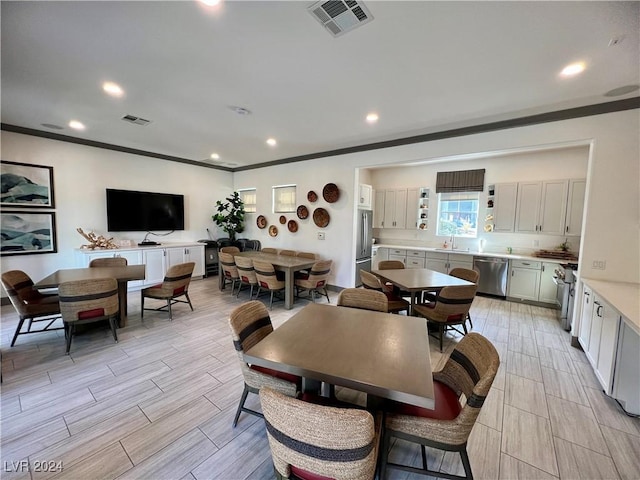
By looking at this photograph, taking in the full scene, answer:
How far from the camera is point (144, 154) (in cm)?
582

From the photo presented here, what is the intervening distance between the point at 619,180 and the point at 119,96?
5992mm

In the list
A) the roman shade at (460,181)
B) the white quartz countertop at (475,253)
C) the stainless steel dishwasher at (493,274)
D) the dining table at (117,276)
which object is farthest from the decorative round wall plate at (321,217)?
the dining table at (117,276)

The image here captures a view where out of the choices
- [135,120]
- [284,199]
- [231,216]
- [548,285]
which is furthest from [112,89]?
[548,285]

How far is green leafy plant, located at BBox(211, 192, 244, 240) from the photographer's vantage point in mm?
6918

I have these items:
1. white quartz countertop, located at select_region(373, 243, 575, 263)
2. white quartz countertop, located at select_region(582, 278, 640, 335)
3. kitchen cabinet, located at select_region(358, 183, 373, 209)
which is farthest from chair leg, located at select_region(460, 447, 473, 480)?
white quartz countertop, located at select_region(373, 243, 575, 263)

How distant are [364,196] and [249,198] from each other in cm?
355

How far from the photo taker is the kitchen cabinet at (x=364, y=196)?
5.37 m

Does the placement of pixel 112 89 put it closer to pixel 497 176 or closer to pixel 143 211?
pixel 143 211

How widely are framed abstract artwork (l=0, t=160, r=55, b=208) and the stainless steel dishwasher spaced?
811 cm

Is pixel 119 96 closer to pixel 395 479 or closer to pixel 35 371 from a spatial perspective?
pixel 35 371

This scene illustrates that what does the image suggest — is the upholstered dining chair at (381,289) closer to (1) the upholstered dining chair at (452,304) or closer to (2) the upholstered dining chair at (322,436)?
(1) the upholstered dining chair at (452,304)

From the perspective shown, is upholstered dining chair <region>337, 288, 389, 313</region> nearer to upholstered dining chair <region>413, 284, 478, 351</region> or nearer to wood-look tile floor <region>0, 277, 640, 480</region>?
wood-look tile floor <region>0, 277, 640, 480</region>

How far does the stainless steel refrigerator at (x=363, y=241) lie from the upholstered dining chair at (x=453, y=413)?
3.75 meters

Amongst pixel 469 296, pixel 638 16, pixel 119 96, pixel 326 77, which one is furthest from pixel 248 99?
pixel 469 296
